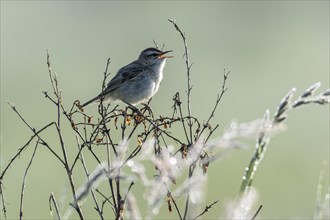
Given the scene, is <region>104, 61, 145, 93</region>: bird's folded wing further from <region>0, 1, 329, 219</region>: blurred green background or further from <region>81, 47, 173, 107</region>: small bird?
<region>0, 1, 329, 219</region>: blurred green background

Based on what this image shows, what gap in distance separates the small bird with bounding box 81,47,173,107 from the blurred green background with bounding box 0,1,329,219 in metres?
1.68

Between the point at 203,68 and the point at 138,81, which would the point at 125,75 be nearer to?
the point at 138,81

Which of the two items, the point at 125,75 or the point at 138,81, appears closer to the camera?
the point at 138,81

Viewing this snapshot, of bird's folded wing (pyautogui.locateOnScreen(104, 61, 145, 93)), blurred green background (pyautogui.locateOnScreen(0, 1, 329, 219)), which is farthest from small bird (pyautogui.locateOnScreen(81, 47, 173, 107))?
blurred green background (pyautogui.locateOnScreen(0, 1, 329, 219))

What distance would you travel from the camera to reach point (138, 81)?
9.16 metres

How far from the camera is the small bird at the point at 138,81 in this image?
891 cm

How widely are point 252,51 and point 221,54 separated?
191 cm

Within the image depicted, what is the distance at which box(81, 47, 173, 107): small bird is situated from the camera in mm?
8906

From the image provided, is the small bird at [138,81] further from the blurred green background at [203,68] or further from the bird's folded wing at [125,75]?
the blurred green background at [203,68]

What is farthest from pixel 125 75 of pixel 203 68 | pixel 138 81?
pixel 203 68

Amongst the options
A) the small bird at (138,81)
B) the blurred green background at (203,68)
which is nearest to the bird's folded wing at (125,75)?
the small bird at (138,81)

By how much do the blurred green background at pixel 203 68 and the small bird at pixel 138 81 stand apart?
1680mm

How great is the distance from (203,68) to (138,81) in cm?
1384

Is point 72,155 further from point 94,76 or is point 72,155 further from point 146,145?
point 146,145
